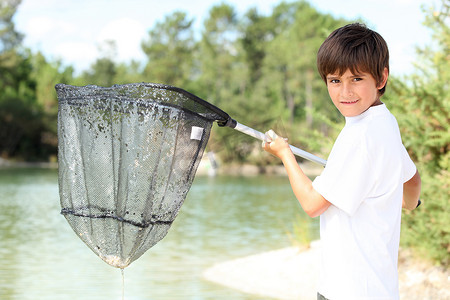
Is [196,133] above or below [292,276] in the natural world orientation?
above

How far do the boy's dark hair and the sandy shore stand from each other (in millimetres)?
5609

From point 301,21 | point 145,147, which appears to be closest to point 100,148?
point 145,147

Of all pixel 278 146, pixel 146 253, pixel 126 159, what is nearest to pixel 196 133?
pixel 126 159

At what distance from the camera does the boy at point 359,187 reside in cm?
214

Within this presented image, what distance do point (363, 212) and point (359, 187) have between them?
0.09m

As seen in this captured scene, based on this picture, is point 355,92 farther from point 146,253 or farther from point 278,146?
point 146,253

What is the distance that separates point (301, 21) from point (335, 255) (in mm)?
58987

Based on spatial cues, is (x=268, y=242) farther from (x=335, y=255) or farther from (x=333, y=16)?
(x=333, y=16)

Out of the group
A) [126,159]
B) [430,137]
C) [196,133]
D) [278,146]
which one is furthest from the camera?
[430,137]

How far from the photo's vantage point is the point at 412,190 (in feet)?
8.30

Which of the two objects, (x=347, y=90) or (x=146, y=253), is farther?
(x=146, y=253)

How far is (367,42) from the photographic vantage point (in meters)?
2.22

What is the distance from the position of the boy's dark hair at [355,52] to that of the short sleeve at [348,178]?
0.82 feet

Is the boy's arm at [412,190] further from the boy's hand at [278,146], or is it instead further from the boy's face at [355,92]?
the boy's hand at [278,146]
